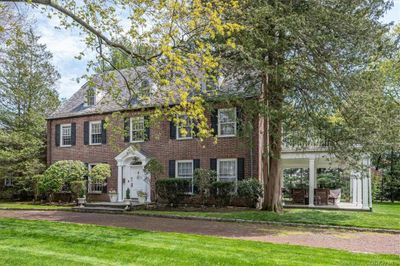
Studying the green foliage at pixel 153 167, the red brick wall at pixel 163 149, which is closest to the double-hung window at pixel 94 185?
the red brick wall at pixel 163 149

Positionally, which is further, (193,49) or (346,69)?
(346,69)

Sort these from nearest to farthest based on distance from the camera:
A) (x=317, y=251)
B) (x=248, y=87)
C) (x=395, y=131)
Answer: (x=317, y=251)
(x=395, y=131)
(x=248, y=87)

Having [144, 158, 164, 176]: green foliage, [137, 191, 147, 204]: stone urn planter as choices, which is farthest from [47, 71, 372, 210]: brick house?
[144, 158, 164, 176]: green foliage

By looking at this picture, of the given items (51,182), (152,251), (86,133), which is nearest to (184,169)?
(86,133)

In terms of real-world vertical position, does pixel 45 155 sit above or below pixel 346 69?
below

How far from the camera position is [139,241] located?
9445 millimetres

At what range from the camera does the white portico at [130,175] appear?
874 inches

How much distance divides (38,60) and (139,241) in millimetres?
28641

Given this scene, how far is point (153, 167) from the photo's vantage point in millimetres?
19938

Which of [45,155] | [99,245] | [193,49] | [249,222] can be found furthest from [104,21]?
[45,155]

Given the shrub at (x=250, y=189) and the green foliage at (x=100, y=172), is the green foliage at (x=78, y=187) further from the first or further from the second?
the shrub at (x=250, y=189)

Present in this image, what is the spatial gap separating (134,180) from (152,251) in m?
14.6

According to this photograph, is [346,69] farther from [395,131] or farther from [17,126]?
[17,126]

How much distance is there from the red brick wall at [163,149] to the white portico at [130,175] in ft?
1.50
